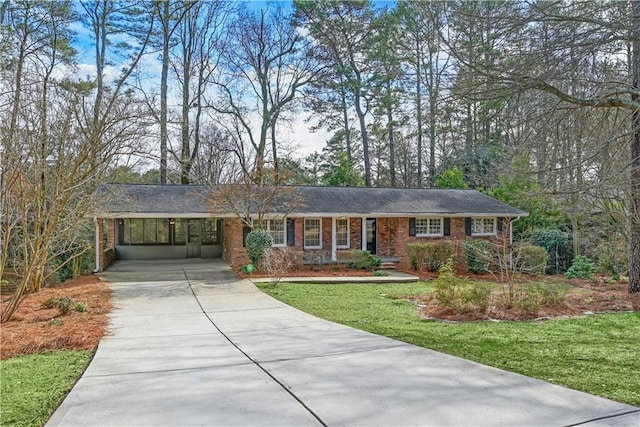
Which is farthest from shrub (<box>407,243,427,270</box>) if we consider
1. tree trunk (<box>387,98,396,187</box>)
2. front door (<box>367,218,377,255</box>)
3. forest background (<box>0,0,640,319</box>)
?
tree trunk (<box>387,98,396,187</box>)

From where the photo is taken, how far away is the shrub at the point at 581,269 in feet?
53.3

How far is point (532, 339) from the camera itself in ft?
22.0

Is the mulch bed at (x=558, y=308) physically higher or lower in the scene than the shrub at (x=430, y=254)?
lower

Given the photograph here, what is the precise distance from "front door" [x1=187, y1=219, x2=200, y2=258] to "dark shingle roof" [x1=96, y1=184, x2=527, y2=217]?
1.94 metres

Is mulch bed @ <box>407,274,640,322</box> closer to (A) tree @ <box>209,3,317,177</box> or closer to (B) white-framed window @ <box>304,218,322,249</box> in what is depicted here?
(B) white-framed window @ <box>304,218,322,249</box>

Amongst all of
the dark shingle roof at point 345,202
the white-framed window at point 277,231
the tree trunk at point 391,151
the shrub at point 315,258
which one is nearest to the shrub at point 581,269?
the dark shingle roof at point 345,202

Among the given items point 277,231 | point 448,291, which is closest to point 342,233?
point 277,231

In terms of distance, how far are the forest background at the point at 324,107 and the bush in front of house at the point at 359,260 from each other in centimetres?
431

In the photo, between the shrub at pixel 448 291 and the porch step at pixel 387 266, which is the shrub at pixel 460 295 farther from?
the porch step at pixel 387 266

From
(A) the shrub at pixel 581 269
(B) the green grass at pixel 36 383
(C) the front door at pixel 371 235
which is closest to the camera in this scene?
(B) the green grass at pixel 36 383

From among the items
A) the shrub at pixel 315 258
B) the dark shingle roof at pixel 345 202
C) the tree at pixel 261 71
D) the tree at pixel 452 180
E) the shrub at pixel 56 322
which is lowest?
the shrub at pixel 56 322

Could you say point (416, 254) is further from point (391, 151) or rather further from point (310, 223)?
point (391, 151)

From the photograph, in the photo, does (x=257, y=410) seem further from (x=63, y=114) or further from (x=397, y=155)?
(x=397, y=155)

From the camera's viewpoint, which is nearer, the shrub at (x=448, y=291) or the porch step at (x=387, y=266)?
the shrub at (x=448, y=291)
